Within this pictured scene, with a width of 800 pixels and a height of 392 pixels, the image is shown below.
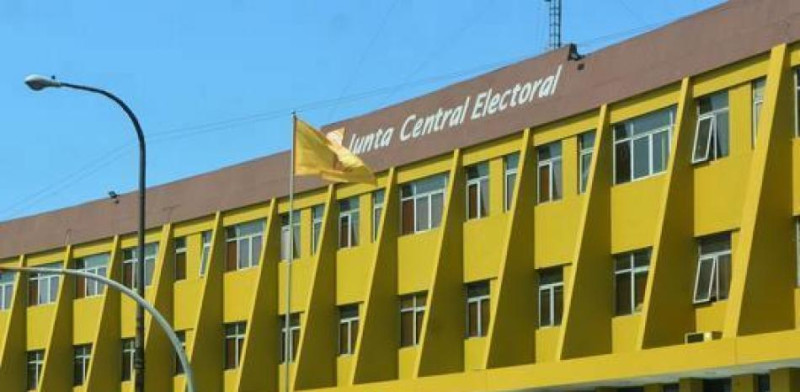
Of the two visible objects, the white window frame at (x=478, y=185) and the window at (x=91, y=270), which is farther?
the window at (x=91, y=270)

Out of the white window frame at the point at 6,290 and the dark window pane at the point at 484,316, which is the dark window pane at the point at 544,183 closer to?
the dark window pane at the point at 484,316

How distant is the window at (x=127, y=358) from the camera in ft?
168

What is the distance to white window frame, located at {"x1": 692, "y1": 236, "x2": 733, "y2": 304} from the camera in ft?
107

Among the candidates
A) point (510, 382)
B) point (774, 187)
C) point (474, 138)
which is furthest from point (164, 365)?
point (774, 187)

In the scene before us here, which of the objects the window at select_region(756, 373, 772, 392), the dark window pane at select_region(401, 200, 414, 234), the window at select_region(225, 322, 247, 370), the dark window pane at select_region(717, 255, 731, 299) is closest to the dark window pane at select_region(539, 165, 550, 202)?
the dark window pane at select_region(401, 200, 414, 234)

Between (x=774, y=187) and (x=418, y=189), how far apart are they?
39.0 ft

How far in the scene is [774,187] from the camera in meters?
30.9

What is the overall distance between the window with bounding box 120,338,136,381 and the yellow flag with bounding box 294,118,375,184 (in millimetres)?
17175

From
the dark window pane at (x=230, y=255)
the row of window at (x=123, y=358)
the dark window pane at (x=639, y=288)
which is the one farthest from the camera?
the dark window pane at (x=230, y=255)

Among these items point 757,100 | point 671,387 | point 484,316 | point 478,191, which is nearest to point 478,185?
point 478,191

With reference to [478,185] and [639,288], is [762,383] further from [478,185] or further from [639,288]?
[478,185]

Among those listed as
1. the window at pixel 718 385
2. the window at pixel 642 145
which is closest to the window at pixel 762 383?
the window at pixel 718 385

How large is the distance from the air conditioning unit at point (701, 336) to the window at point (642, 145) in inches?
140

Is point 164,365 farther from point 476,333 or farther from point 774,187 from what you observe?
point 774,187
